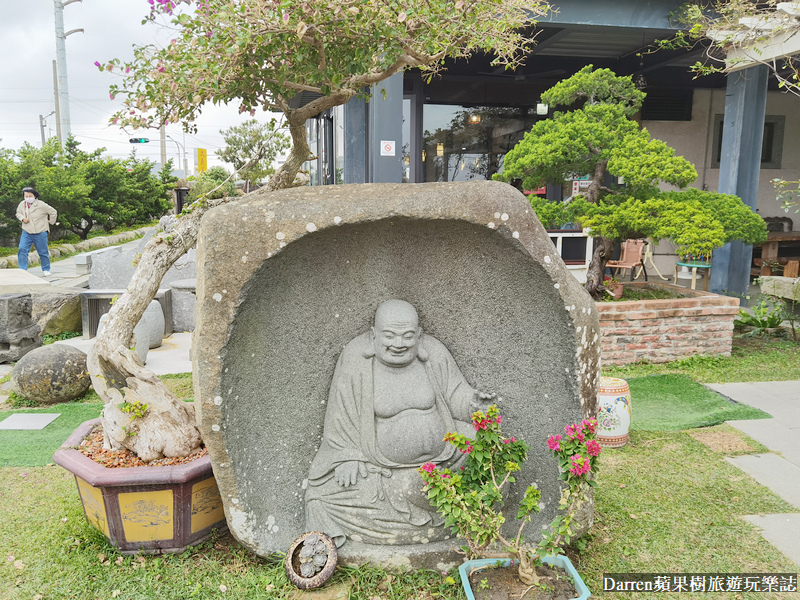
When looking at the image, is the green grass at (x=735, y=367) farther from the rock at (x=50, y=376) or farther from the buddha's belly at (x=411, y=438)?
the rock at (x=50, y=376)

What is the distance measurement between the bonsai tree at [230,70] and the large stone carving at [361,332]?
0.53 metres

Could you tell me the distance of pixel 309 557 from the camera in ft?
8.59

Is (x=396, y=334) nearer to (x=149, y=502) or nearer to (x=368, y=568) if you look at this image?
(x=368, y=568)

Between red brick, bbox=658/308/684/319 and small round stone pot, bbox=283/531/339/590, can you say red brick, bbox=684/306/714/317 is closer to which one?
red brick, bbox=658/308/684/319

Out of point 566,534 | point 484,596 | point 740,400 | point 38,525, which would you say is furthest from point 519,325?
point 740,400

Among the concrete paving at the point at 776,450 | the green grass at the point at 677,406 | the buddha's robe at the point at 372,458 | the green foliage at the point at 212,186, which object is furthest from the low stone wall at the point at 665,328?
the green foliage at the point at 212,186

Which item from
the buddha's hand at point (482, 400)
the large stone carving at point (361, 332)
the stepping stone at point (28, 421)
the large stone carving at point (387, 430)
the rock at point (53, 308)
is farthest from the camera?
the rock at point (53, 308)

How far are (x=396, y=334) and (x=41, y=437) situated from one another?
2992 mm

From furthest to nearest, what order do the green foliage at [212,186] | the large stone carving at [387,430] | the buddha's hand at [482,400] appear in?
the green foliage at [212,186], the buddha's hand at [482,400], the large stone carving at [387,430]

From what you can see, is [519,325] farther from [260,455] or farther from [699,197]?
[699,197]

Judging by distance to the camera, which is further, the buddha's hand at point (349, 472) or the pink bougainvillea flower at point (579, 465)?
the buddha's hand at point (349, 472)

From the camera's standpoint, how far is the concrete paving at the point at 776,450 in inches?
120

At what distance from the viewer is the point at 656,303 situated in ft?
19.3

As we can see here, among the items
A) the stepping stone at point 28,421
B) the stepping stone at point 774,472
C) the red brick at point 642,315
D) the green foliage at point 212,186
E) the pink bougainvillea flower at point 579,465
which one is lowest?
the stepping stone at point 28,421
